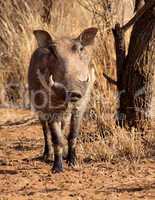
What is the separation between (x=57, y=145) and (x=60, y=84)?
2.40 ft

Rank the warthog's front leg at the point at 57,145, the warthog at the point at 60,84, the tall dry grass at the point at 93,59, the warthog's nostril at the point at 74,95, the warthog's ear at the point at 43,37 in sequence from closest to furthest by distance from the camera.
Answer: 1. the warthog's nostril at the point at 74,95
2. the warthog at the point at 60,84
3. the warthog's front leg at the point at 57,145
4. the warthog's ear at the point at 43,37
5. the tall dry grass at the point at 93,59

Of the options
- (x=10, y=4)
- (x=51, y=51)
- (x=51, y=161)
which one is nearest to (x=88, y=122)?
(x=51, y=161)

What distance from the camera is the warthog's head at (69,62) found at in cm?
594

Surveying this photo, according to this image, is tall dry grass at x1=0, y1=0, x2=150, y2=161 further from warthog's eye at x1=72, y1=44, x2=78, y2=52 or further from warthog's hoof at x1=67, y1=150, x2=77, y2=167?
warthog's eye at x1=72, y1=44, x2=78, y2=52

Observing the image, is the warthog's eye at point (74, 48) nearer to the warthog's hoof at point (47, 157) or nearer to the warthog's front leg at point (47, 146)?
Answer: the warthog's front leg at point (47, 146)

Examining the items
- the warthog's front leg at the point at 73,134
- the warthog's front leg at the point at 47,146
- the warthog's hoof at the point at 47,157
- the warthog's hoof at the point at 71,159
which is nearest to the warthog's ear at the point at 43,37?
the warthog's front leg at the point at 73,134

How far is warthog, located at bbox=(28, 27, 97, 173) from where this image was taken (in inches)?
236

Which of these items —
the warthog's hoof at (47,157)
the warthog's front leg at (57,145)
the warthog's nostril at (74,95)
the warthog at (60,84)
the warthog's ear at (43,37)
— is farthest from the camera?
the warthog's hoof at (47,157)

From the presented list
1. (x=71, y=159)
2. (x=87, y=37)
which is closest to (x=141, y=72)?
(x=87, y=37)

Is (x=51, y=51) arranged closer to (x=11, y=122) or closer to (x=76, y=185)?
(x=76, y=185)

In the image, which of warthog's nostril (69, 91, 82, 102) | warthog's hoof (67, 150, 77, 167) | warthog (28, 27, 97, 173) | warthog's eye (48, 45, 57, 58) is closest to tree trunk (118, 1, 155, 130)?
warthog (28, 27, 97, 173)

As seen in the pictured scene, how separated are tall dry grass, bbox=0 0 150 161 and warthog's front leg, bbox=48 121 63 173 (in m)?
0.45

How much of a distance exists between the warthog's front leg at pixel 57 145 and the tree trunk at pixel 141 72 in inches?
46.4

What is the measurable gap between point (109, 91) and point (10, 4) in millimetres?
4295
